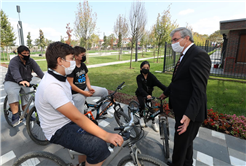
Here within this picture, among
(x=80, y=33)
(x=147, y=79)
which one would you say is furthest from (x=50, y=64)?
(x=80, y=33)

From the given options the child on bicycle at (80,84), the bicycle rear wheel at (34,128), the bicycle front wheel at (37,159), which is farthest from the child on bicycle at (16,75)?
the bicycle front wheel at (37,159)

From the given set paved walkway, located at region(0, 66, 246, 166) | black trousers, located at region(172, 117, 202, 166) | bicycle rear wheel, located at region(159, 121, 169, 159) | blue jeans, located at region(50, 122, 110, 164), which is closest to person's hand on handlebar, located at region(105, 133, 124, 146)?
blue jeans, located at region(50, 122, 110, 164)

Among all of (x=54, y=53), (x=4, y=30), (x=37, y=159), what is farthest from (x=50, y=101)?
(x=4, y=30)

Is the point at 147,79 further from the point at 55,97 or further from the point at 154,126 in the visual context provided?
the point at 55,97

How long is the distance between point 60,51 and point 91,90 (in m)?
1.91

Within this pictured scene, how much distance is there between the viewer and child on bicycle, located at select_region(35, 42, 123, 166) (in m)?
1.35

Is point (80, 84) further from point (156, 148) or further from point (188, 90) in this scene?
point (188, 90)

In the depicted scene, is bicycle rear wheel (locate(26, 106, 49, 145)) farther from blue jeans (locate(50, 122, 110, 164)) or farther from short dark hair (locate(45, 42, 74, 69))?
short dark hair (locate(45, 42, 74, 69))

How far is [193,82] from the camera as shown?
5.62ft

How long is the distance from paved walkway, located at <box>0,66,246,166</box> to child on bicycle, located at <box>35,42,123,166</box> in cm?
124

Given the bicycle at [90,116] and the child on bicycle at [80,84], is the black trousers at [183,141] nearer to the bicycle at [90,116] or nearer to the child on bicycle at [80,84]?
the bicycle at [90,116]

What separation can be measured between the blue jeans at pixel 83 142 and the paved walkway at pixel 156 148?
1184 millimetres

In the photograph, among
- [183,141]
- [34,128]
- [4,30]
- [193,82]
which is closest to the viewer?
[193,82]

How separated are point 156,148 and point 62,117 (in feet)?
7.20
